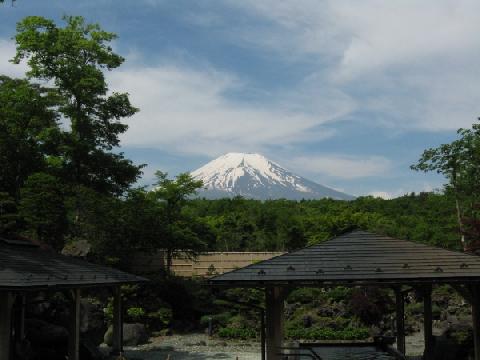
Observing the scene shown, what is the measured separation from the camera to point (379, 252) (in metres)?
11.2

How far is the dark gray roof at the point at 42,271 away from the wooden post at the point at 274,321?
425cm

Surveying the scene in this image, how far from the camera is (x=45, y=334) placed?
1445cm

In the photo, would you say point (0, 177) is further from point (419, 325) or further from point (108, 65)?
point (419, 325)

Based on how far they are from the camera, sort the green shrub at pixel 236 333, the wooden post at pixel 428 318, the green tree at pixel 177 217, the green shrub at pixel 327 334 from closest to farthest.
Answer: the wooden post at pixel 428 318
the green shrub at pixel 327 334
the green shrub at pixel 236 333
the green tree at pixel 177 217

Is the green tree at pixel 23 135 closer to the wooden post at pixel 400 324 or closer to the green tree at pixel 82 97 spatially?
the green tree at pixel 82 97

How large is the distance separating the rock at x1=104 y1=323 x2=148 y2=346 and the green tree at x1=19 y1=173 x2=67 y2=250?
17.5 feet

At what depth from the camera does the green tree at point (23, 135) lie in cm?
2494

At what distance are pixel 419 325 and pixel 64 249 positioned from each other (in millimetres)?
15639

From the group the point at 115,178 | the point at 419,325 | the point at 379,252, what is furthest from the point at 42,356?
the point at 419,325

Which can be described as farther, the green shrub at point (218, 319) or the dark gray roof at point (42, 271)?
the green shrub at point (218, 319)

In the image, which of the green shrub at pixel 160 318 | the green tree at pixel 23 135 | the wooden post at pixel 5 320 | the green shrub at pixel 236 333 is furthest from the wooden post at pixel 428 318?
the green tree at pixel 23 135

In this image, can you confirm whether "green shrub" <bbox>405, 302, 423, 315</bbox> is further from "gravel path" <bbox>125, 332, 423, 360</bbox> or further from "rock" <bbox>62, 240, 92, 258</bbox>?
"rock" <bbox>62, 240, 92, 258</bbox>

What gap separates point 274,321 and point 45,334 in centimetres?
748

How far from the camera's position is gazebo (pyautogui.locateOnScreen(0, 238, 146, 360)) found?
1025 centimetres
